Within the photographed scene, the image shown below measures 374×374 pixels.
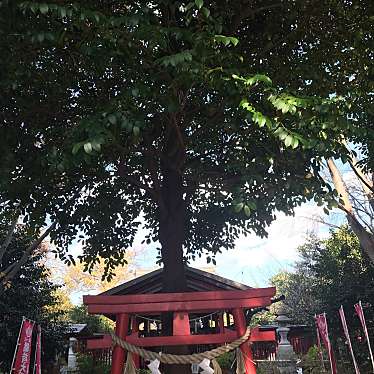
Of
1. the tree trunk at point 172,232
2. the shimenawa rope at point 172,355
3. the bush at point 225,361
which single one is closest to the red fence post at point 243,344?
Result: the shimenawa rope at point 172,355

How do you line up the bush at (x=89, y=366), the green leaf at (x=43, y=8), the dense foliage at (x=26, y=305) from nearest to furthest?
the green leaf at (x=43, y=8) → the dense foliage at (x=26, y=305) → the bush at (x=89, y=366)

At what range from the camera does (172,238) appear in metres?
7.09

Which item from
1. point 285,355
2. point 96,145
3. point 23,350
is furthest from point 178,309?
point 285,355

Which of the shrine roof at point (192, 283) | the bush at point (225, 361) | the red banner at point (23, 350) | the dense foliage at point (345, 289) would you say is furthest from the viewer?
the dense foliage at point (345, 289)

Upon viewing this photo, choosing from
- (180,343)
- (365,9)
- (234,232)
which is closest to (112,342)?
(180,343)

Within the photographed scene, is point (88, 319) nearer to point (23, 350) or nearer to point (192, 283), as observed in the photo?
point (192, 283)

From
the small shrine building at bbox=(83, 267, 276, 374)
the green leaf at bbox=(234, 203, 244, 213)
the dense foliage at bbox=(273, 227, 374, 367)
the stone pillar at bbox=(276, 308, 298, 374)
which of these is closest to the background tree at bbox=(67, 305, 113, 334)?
the stone pillar at bbox=(276, 308, 298, 374)

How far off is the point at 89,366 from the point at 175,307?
32.4 feet

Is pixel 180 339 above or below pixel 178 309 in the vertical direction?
below

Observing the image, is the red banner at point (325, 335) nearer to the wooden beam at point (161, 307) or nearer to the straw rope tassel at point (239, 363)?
the straw rope tassel at point (239, 363)

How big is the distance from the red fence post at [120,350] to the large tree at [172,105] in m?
1.22

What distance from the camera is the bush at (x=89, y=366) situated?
45.3ft

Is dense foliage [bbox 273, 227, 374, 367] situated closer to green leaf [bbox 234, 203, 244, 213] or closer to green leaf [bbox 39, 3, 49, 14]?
green leaf [bbox 234, 203, 244, 213]

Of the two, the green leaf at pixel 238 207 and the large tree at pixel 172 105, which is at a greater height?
the large tree at pixel 172 105
